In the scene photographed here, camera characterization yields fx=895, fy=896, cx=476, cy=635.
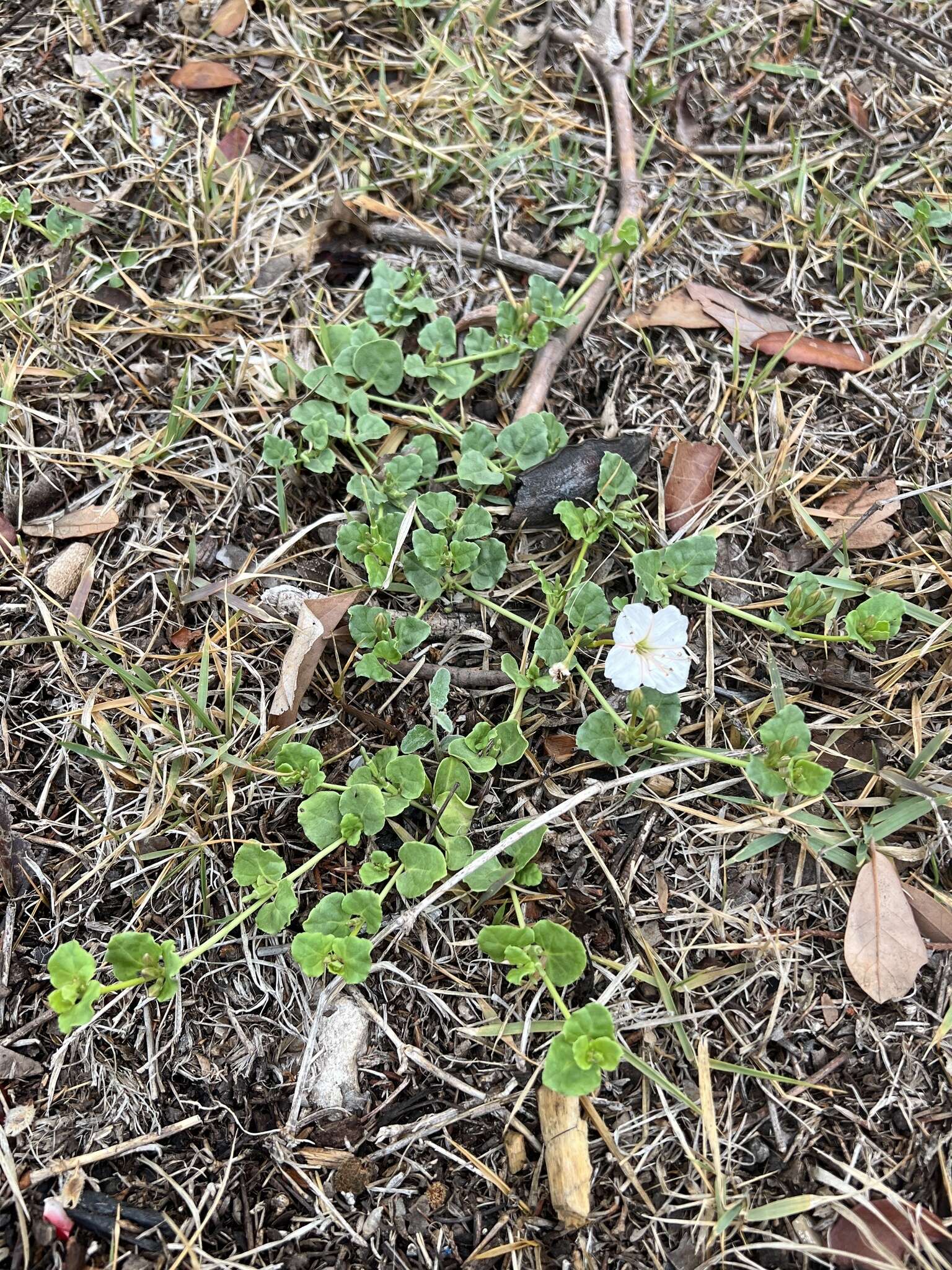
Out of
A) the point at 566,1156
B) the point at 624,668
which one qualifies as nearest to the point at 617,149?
the point at 624,668

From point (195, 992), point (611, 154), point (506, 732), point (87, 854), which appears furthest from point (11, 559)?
point (611, 154)

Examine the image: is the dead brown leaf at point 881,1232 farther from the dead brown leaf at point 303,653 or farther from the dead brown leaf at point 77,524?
the dead brown leaf at point 77,524

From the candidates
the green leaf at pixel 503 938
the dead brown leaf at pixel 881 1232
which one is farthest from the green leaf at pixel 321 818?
the dead brown leaf at pixel 881 1232

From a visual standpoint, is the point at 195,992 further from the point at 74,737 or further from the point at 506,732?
the point at 506,732

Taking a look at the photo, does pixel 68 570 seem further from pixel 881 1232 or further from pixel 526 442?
pixel 881 1232

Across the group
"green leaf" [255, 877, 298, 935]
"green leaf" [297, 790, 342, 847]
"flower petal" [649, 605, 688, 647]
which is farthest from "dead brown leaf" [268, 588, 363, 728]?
"flower petal" [649, 605, 688, 647]
